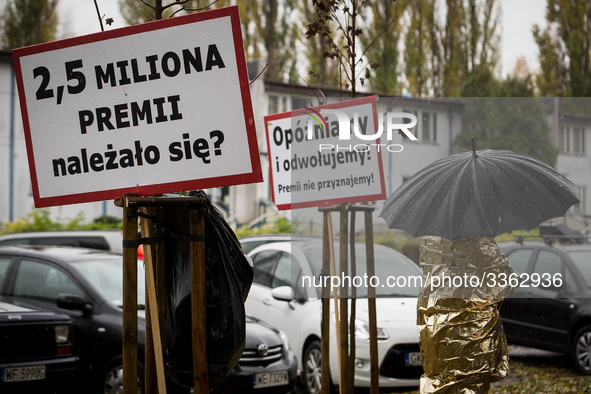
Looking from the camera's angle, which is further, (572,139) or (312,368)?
(572,139)

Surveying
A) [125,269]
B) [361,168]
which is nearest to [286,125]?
[361,168]

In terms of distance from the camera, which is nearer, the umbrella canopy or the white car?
the umbrella canopy

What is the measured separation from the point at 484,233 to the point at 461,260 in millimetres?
341

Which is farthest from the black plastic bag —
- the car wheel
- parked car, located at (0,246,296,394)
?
the car wheel

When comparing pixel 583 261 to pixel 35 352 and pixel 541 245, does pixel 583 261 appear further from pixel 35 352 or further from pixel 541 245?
pixel 35 352

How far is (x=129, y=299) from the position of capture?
3590 mm

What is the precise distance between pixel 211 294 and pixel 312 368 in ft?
12.6

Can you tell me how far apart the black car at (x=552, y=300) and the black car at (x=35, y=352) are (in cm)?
443

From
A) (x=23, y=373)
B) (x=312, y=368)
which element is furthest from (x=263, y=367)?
(x=23, y=373)

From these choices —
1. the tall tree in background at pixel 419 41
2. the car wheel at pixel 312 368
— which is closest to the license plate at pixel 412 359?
the car wheel at pixel 312 368

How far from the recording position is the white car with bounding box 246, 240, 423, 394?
6195mm

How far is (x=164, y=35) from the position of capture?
367cm

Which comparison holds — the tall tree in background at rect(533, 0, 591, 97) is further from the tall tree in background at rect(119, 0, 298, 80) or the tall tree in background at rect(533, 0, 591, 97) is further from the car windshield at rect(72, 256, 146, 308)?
the car windshield at rect(72, 256, 146, 308)

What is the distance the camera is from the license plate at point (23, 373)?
6.12 m
